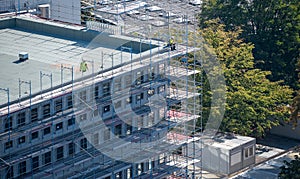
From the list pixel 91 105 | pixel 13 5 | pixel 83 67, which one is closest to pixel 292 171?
pixel 91 105

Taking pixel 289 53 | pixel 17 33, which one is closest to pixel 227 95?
pixel 289 53

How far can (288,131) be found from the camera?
56.4 metres

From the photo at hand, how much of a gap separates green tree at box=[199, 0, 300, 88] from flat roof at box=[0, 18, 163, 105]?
1440 centimetres

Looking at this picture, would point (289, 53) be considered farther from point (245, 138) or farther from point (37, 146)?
point (37, 146)

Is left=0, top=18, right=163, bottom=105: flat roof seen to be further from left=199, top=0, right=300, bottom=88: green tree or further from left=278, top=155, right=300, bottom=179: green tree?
left=199, top=0, right=300, bottom=88: green tree

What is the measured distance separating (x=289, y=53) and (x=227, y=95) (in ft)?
25.9

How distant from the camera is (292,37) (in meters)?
58.7

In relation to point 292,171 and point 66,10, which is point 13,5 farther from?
point 292,171

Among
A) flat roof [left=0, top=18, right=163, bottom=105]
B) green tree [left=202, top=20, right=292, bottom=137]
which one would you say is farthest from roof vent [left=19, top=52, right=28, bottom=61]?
green tree [left=202, top=20, right=292, bottom=137]

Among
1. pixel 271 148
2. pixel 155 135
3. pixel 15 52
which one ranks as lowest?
pixel 271 148

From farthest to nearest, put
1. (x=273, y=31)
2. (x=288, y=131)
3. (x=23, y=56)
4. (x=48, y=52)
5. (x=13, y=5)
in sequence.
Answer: (x=273, y=31) < (x=288, y=131) < (x=13, y=5) < (x=48, y=52) < (x=23, y=56)

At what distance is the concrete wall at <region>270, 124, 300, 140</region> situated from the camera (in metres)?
56.1

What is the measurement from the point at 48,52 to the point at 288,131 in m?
17.2

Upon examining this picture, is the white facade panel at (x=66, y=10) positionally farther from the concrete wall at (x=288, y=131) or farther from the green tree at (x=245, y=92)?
the concrete wall at (x=288, y=131)
